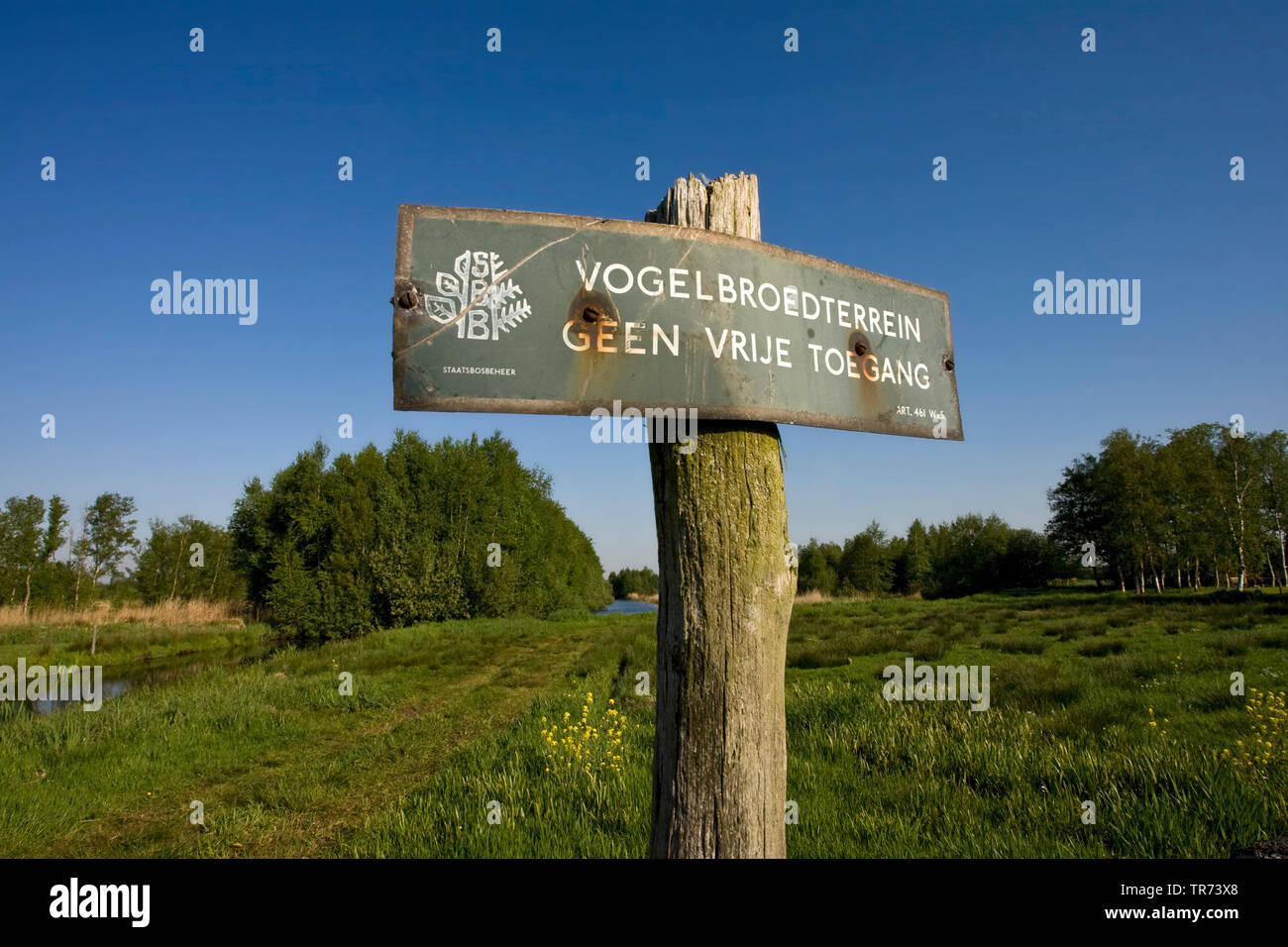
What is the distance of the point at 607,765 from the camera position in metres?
5.86

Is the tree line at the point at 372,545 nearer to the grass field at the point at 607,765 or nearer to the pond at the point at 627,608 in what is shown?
the pond at the point at 627,608

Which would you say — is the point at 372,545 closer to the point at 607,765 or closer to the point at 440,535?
the point at 440,535

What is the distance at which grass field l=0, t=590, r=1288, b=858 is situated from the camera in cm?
437

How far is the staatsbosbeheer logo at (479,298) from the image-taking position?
1768mm

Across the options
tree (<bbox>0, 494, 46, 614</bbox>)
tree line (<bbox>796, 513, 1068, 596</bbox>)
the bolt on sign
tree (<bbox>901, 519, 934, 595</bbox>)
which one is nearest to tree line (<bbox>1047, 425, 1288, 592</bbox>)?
tree line (<bbox>796, 513, 1068, 596</bbox>)

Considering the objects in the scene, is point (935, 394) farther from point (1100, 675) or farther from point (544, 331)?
point (1100, 675)

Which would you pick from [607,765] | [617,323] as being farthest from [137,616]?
[617,323]

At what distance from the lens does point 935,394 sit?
2.45m

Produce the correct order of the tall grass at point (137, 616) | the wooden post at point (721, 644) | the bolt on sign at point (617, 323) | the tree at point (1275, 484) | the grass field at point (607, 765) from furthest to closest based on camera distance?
1. the tree at point (1275, 484)
2. the tall grass at point (137, 616)
3. the grass field at point (607, 765)
4. the wooden post at point (721, 644)
5. the bolt on sign at point (617, 323)

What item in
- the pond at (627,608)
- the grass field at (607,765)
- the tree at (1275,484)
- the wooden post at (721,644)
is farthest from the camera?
the pond at (627,608)

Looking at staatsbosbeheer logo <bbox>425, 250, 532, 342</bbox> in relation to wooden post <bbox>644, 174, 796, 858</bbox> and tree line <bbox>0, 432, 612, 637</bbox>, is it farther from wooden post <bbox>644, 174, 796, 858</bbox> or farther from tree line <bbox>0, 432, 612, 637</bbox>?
tree line <bbox>0, 432, 612, 637</bbox>

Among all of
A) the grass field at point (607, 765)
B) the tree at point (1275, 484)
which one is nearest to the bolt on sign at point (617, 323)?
the grass field at point (607, 765)

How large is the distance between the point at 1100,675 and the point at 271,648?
102 ft

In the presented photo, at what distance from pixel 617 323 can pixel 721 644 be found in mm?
1064
